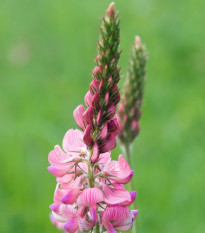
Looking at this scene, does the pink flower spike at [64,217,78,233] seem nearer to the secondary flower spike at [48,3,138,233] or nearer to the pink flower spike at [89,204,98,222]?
the secondary flower spike at [48,3,138,233]

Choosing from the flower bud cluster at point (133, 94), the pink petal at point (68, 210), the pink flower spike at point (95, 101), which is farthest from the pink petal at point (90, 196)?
the flower bud cluster at point (133, 94)

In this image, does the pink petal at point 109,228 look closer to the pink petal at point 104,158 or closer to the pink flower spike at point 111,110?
the pink petal at point 104,158

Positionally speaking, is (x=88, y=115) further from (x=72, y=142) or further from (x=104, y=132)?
(x=72, y=142)

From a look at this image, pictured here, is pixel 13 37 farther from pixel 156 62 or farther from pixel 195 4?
pixel 195 4

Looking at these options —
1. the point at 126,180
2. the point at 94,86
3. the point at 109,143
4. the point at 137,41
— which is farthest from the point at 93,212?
the point at 137,41

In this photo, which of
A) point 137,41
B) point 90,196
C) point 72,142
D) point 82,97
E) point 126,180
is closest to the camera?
point 90,196

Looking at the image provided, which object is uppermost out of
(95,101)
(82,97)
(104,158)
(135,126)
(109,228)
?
(82,97)
